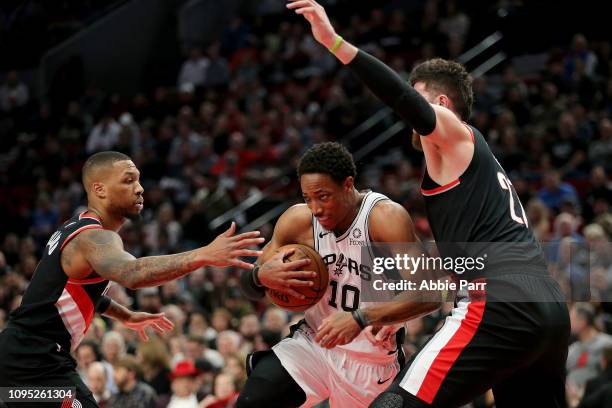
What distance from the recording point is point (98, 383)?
927 cm

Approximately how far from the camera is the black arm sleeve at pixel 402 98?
4.10 meters

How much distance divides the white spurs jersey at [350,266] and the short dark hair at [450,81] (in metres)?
0.84

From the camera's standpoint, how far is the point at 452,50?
1488 centimetres

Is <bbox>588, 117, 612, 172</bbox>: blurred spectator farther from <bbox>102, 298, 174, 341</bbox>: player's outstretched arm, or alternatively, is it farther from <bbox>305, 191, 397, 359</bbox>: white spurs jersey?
<bbox>102, 298, 174, 341</bbox>: player's outstretched arm

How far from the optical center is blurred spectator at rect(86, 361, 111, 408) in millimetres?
9258

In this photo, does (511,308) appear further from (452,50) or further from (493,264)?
(452,50)

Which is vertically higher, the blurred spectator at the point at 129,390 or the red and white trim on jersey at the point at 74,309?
the red and white trim on jersey at the point at 74,309

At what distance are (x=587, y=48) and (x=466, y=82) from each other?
10168mm

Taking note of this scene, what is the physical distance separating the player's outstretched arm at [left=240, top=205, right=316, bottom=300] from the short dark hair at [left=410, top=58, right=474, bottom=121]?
1.12 metres

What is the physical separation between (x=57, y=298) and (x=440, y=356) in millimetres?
2072

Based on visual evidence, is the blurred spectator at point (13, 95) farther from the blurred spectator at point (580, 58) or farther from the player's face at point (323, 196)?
the player's face at point (323, 196)

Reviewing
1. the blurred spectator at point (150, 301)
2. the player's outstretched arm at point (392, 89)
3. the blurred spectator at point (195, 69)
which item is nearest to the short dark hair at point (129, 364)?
the blurred spectator at point (150, 301)

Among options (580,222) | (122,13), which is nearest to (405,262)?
(580,222)

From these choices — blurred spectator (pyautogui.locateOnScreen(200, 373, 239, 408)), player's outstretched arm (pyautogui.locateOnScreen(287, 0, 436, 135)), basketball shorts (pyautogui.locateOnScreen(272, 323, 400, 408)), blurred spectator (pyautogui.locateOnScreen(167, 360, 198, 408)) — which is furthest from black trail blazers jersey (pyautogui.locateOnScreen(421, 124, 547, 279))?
blurred spectator (pyautogui.locateOnScreen(167, 360, 198, 408))
